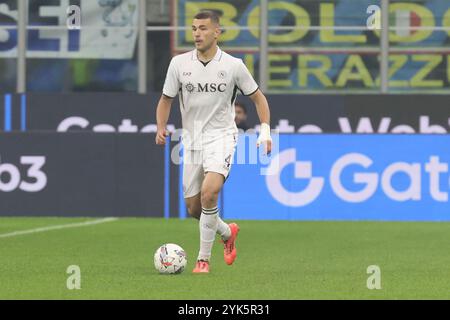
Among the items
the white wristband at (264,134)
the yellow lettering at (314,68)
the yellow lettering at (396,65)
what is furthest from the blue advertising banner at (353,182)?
the white wristband at (264,134)

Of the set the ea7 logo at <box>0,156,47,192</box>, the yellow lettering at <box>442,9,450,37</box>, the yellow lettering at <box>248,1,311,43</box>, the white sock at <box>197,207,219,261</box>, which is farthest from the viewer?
the yellow lettering at <box>248,1,311,43</box>

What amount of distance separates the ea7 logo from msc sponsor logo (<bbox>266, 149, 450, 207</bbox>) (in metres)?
3.05

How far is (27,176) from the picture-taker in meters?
20.4

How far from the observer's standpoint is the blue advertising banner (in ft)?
65.9

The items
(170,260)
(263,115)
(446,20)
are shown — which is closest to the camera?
(170,260)

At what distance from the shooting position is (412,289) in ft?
35.7

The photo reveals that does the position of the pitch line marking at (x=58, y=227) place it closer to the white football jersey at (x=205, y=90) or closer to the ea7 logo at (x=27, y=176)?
the ea7 logo at (x=27, y=176)

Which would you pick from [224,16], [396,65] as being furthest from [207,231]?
[396,65]

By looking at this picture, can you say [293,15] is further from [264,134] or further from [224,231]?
[264,134]

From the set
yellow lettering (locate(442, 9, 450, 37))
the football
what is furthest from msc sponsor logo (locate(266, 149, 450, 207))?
the football

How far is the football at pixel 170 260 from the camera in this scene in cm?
1188

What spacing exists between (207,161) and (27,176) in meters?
8.68

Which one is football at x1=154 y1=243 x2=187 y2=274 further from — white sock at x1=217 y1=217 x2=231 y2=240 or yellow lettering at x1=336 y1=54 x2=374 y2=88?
yellow lettering at x1=336 y1=54 x2=374 y2=88
